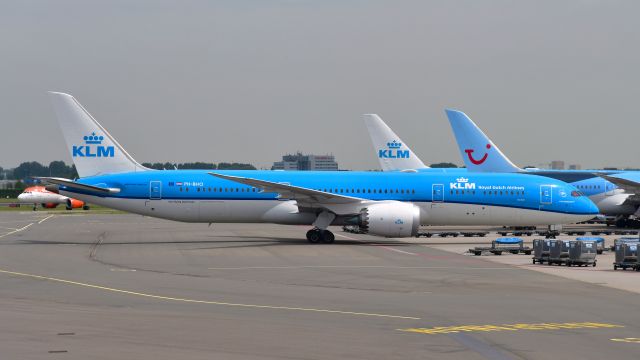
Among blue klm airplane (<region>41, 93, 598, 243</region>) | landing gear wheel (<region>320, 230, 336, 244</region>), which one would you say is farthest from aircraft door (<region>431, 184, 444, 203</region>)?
landing gear wheel (<region>320, 230, 336, 244</region>)

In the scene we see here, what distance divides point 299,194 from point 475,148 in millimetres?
28502

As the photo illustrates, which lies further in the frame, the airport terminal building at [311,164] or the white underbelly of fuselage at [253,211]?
the airport terminal building at [311,164]

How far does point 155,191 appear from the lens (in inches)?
1781

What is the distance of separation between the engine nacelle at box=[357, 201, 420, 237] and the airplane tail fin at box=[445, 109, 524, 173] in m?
25.9

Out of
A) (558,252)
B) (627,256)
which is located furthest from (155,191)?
(627,256)

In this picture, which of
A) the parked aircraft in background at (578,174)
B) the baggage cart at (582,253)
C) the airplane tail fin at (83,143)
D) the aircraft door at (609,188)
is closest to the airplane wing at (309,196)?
the airplane tail fin at (83,143)

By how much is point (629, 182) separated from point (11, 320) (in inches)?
1893

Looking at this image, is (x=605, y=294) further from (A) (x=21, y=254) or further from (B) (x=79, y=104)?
(B) (x=79, y=104)

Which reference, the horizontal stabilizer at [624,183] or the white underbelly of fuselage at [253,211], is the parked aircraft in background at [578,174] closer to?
the horizontal stabilizer at [624,183]

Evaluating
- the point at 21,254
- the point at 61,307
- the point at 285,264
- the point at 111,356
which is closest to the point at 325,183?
the point at 285,264

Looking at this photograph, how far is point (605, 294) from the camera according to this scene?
24.5m

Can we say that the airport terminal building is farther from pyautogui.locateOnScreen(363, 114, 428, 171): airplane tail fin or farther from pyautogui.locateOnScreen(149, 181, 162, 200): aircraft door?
pyautogui.locateOnScreen(149, 181, 162, 200): aircraft door

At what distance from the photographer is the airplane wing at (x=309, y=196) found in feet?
141

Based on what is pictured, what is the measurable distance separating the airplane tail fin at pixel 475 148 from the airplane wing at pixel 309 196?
26124mm
